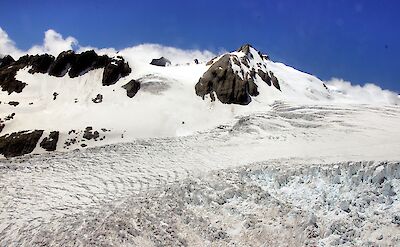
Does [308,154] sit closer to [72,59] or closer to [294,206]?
[294,206]

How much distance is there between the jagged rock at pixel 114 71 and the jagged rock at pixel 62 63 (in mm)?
Result: 5329

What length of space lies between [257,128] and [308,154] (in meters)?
10.3

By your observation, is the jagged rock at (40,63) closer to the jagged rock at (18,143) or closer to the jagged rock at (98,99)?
the jagged rock at (98,99)

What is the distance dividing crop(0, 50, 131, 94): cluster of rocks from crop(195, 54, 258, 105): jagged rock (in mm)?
10354

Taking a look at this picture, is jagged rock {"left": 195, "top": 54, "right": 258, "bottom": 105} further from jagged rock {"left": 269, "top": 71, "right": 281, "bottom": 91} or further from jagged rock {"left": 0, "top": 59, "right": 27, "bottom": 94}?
jagged rock {"left": 0, "top": 59, "right": 27, "bottom": 94}

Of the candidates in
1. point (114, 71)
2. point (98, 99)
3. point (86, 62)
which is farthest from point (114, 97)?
point (86, 62)

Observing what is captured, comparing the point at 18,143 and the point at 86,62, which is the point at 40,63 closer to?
the point at 86,62

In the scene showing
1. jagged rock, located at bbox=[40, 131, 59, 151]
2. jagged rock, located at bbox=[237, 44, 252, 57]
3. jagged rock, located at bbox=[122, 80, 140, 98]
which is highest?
jagged rock, located at bbox=[237, 44, 252, 57]

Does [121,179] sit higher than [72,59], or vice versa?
[72,59]

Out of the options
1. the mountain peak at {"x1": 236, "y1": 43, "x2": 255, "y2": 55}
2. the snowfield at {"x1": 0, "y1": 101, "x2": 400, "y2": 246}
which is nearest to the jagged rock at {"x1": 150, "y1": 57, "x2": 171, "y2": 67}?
the mountain peak at {"x1": 236, "y1": 43, "x2": 255, "y2": 55}

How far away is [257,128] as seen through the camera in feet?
129

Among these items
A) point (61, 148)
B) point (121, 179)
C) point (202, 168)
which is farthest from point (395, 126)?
point (61, 148)

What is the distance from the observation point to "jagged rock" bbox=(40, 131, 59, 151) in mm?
37375

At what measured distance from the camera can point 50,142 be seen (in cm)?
3778
